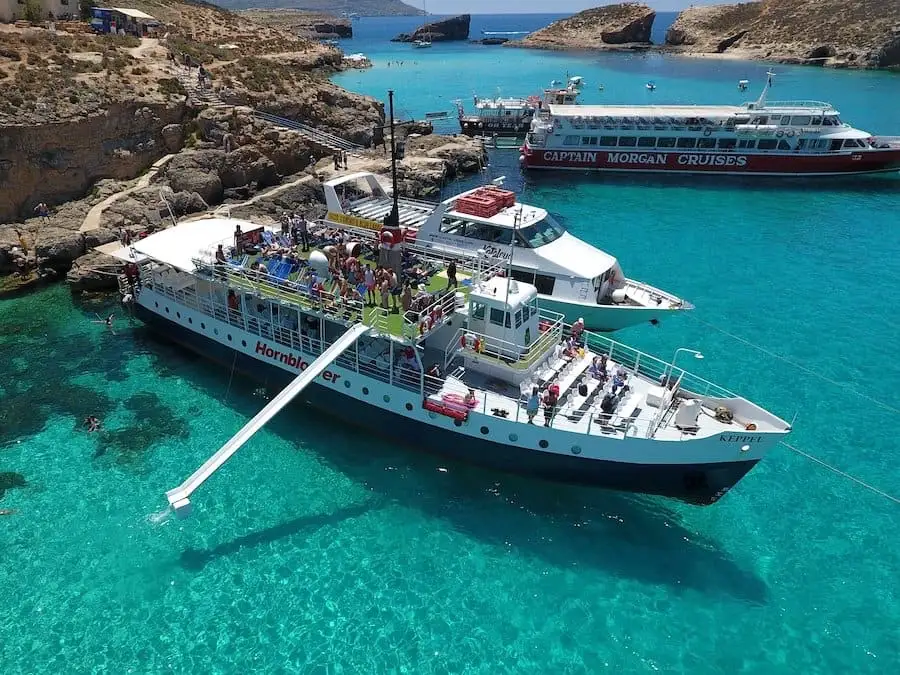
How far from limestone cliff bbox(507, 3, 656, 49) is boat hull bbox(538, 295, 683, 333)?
6491 inches

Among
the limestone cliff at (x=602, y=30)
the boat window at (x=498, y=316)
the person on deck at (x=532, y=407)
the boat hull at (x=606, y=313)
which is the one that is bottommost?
the boat hull at (x=606, y=313)

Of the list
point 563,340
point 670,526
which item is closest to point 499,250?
point 563,340

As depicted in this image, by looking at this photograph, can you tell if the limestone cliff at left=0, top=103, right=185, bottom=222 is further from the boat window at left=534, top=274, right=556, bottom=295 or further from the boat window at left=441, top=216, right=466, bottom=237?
the boat window at left=534, top=274, right=556, bottom=295

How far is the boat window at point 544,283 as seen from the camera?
2580cm

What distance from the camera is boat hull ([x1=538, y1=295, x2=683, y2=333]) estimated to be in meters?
24.8

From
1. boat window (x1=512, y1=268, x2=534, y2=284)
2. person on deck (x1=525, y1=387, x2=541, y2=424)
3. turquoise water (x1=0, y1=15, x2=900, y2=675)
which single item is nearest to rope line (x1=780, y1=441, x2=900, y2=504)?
turquoise water (x1=0, y1=15, x2=900, y2=675)

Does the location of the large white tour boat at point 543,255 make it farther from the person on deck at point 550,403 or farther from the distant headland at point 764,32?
the distant headland at point 764,32

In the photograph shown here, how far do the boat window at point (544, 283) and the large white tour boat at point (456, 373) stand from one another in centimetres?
268

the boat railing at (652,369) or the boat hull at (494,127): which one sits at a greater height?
the boat hull at (494,127)

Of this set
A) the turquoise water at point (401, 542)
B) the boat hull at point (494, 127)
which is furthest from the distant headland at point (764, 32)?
the turquoise water at point (401, 542)

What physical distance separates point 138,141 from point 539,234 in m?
30.2

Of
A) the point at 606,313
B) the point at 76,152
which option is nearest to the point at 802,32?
the point at 606,313

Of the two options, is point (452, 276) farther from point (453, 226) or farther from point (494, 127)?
point (494, 127)

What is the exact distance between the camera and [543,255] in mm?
25938
